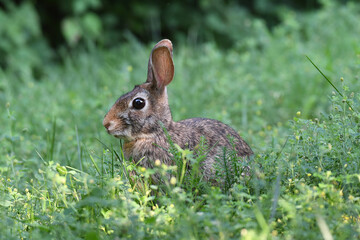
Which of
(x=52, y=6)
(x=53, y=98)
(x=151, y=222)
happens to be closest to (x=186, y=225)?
(x=151, y=222)

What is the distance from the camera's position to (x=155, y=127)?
378cm

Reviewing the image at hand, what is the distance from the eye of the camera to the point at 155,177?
3.48 m

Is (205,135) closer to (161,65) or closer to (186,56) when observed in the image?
(161,65)

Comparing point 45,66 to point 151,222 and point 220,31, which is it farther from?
point 151,222

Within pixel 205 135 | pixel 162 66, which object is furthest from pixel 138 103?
pixel 205 135

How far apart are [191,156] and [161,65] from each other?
1.00 meters

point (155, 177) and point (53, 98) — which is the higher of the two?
point (53, 98)

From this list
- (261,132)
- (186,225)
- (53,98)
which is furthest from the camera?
(53,98)

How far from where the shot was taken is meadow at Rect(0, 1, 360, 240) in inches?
106

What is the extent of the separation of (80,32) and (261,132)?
4.45 m

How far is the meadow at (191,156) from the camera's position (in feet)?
8.82

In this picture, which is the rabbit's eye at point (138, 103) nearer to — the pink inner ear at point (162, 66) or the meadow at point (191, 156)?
the pink inner ear at point (162, 66)

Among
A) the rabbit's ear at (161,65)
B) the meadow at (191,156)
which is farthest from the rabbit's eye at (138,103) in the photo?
the meadow at (191,156)

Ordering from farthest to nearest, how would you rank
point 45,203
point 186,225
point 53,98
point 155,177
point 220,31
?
1. point 220,31
2. point 53,98
3. point 155,177
4. point 45,203
5. point 186,225
